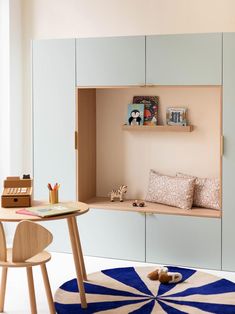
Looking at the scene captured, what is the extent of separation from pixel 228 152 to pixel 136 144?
99 cm

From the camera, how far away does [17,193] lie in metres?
3.45

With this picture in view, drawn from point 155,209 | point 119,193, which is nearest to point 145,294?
point 155,209

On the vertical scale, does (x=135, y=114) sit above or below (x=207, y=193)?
above

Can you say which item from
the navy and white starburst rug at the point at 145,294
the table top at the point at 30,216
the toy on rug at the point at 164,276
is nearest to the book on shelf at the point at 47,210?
the table top at the point at 30,216

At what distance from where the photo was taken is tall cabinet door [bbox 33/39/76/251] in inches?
181

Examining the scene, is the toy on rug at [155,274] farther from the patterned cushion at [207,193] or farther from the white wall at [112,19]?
the white wall at [112,19]

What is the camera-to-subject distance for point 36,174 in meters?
4.75

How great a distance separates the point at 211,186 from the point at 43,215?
1.76 m

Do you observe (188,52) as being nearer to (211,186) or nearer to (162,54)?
(162,54)

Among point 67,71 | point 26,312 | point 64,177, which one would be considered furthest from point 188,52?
point 26,312

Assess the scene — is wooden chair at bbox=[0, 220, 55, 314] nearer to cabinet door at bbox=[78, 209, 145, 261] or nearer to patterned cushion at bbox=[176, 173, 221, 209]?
cabinet door at bbox=[78, 209, 145, 261]

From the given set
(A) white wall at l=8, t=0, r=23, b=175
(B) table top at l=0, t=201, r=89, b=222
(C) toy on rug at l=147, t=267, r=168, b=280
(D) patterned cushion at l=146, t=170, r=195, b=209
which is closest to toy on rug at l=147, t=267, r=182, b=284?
(C) toy on rug at l=147, t=267, r=168, b=280

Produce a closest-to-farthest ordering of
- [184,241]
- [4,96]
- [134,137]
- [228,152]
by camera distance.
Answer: [228,152] → [184,241] → [134,137] → [4,96]

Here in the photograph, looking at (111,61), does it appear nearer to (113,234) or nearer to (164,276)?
(113,234)
